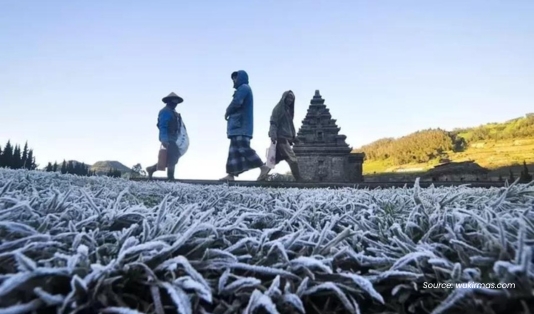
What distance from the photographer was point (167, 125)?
10.2m

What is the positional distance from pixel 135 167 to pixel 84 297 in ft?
56.4

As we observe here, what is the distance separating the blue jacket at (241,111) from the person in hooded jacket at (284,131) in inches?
49.9

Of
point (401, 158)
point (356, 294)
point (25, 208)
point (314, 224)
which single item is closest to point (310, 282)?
point (356, 294)

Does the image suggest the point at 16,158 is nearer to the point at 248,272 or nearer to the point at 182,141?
the point at 182,141

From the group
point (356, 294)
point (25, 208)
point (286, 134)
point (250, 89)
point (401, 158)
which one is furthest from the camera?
point (401, 158)

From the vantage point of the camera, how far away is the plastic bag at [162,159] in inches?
397

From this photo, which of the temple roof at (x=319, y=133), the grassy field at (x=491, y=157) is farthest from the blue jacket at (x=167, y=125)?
the grassy field at (x=491, y=157)

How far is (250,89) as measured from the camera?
30.5ft

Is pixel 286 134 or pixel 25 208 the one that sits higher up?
pixel 286 134

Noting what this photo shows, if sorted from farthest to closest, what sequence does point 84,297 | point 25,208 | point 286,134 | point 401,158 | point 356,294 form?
point 401,158, point 286,134, point 25,208, point 356,294, point 84,297

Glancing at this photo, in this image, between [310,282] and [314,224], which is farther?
[314,224]

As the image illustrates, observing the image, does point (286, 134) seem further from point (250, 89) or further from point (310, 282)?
point (310, 282)

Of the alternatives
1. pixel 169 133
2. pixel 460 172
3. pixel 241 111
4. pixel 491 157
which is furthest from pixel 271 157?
pixel 491 157

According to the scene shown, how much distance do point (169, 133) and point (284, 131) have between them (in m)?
3.29
